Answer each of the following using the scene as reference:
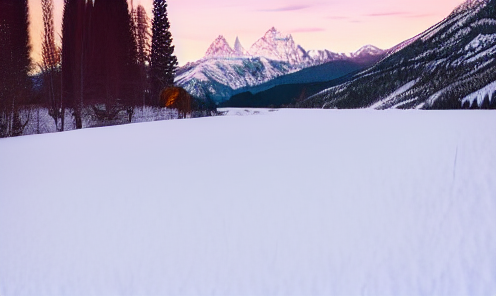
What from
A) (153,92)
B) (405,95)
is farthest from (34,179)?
(405,95)

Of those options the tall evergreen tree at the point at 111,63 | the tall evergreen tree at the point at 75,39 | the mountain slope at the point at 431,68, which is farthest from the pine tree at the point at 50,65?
the mountain slope at the point at 431,68

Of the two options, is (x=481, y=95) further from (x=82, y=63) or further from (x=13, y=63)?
(x=13, y=63)

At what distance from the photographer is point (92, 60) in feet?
93.5

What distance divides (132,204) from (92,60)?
23.9 m

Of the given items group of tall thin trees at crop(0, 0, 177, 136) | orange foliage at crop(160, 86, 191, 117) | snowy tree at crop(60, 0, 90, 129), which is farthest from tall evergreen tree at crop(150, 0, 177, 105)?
snowy tree at crop(60, 0, 90, 129)

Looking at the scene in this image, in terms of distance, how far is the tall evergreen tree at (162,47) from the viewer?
130 feet

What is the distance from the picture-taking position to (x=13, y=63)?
22281mm

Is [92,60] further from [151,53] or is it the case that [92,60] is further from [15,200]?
[15,200]

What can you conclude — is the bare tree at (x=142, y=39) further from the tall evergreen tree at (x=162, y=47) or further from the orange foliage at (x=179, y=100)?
the orange foliage at (x=179, y=100)

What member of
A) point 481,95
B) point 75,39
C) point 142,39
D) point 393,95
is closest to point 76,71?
point 75,39

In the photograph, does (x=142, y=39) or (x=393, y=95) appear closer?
(x=142, y=39)

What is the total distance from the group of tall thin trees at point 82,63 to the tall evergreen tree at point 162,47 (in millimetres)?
292

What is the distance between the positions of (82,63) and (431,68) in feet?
446

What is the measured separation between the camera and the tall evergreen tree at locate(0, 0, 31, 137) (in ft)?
67.3
